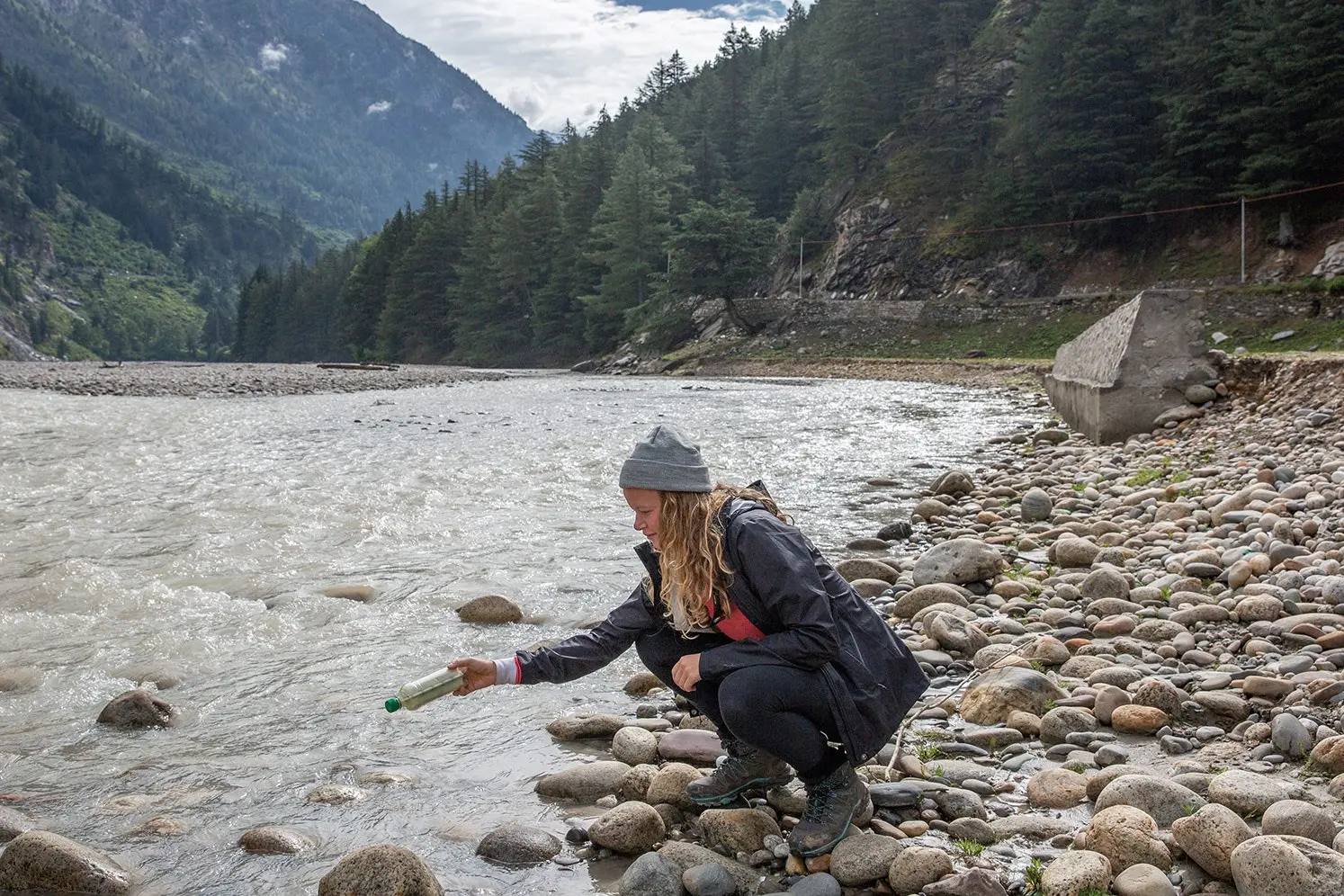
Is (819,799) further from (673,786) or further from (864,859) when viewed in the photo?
(673,786)

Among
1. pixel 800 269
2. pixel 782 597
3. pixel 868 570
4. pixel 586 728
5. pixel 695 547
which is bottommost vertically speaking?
pixel 586 728

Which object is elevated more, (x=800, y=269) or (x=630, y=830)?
(x=800, y=269)

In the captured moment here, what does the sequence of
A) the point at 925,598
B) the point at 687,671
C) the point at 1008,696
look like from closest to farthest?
the point at 687,671
the point at 1008,696
the point at 925,598

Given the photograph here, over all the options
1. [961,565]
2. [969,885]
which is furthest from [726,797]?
[961,565]

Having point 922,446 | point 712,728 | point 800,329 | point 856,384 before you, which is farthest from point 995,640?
point 800,329

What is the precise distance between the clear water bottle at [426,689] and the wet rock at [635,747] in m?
1.19

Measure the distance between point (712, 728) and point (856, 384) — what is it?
3389 centimetres

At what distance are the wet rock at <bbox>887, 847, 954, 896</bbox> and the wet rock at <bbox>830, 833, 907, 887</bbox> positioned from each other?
0.06 metres

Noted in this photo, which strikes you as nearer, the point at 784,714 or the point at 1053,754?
the point at 784,714

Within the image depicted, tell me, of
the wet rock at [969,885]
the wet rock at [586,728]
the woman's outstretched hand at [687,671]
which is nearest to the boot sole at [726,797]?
the woman's outstretched hand at [687,671]

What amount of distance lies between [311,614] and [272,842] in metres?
3.80

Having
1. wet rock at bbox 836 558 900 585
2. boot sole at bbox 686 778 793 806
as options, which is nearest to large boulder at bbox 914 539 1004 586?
wet rock at bbox 836 558 900 585

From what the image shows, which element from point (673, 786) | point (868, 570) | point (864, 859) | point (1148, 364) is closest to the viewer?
point (864, 859)

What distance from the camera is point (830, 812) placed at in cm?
347
